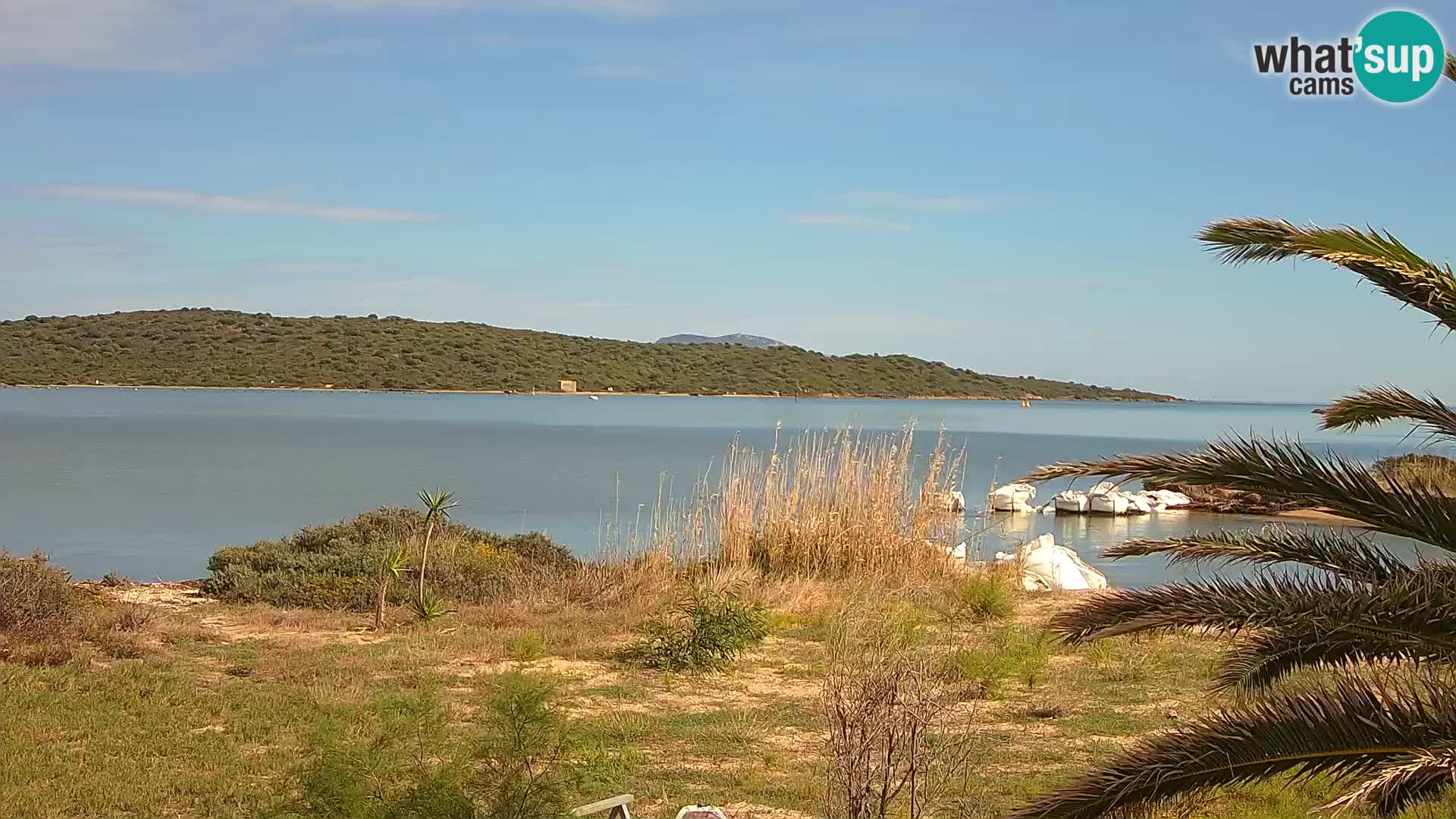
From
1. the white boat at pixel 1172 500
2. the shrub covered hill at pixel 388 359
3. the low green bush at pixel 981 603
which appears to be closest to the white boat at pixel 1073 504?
the white boat at pixel 1172 500

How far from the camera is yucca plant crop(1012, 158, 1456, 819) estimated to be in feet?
12.6

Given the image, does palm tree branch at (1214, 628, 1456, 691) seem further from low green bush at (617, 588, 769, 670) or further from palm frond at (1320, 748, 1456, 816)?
low green bush at (617, 588, 769, 670)

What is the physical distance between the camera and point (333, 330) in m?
98.1

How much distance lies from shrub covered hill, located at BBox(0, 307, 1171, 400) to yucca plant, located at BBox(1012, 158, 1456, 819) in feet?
295

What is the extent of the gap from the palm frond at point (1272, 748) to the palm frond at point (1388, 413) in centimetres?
96

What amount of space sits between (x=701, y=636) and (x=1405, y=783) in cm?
651

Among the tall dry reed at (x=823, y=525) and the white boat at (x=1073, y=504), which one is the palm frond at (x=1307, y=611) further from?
the white boat at (x=1073, y=504)

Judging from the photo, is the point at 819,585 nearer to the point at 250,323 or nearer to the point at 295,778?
the point at 295,778

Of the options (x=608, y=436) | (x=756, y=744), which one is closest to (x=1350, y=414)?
(x=756, y=744)

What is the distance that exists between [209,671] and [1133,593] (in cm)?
683

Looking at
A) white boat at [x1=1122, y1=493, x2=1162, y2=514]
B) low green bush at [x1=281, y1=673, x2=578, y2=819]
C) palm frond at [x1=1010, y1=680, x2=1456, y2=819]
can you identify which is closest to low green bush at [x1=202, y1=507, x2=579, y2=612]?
low green bush at [x1=281, y1=673, x2=578, y2=819]

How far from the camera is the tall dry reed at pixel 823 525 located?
1395 cm

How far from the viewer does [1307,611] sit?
13.3 ft

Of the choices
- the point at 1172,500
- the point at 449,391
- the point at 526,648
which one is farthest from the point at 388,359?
the point at 526,648
